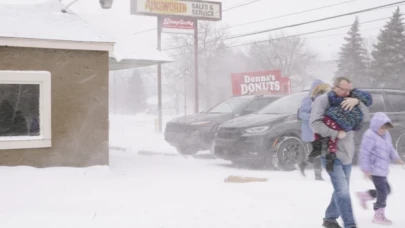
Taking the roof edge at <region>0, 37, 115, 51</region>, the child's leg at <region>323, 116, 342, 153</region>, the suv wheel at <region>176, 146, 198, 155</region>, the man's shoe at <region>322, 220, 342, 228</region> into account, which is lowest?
the man's shoe at <region>322, 220, 342, 228</region>

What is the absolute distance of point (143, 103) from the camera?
265ft

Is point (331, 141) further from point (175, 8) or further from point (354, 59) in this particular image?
point (354, 59)

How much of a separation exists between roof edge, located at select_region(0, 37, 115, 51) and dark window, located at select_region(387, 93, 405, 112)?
5.99 meters

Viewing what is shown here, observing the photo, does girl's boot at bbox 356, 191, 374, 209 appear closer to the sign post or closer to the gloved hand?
A: the gloved hand

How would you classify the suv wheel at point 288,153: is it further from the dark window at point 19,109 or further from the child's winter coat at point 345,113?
the dark window at point 19,109

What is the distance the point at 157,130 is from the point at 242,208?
1673 cm

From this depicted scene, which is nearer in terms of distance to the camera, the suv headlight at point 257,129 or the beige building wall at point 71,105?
the beige building wall at point 71,105

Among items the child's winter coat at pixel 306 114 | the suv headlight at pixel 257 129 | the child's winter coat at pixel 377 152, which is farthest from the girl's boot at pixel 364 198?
the suv headlight at pixel 257 129

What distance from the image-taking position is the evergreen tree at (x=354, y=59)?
1687 inches

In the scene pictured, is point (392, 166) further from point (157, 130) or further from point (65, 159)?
point (157, 130)

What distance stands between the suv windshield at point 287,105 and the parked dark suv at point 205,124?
1.70 metres

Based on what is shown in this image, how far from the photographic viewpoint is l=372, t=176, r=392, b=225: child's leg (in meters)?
5.23

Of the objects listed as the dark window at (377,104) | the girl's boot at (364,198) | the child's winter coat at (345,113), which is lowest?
the girl's boot at (364,198)

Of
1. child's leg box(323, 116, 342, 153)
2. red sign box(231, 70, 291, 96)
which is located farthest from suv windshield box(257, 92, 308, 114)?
red sign box(231, 70, 291, 96)
